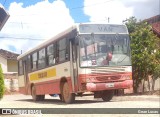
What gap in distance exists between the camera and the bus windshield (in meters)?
14.6

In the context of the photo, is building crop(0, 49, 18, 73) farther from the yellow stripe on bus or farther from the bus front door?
the yellow stripe on bus

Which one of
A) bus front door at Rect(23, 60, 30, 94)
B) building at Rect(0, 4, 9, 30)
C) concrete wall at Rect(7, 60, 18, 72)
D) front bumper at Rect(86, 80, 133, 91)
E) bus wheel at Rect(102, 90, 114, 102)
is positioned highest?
concrete wall at Rect(7, 60, 18, 72)

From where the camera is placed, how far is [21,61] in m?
23.7

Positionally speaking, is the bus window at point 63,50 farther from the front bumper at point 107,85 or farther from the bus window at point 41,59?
the bus window at point 41,59

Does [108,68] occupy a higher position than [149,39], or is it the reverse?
[149,39]

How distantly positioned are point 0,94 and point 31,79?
972 centimetres

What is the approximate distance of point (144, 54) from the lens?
73.7 feet

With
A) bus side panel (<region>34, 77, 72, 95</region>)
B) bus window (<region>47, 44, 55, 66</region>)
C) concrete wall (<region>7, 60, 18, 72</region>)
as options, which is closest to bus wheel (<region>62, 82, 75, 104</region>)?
bus side panel (<region>34, 77, 72, 95</region>)

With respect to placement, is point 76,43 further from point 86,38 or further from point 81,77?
point 81,77

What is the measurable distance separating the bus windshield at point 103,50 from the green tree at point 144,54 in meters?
7.41

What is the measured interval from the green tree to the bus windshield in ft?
24.3

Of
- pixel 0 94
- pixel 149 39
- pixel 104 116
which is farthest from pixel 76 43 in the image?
pixel 149 39

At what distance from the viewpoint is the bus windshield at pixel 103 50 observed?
47.8 ft

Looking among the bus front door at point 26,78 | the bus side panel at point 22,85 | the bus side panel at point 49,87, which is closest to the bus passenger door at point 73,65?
the bus side panel at point 49,87
